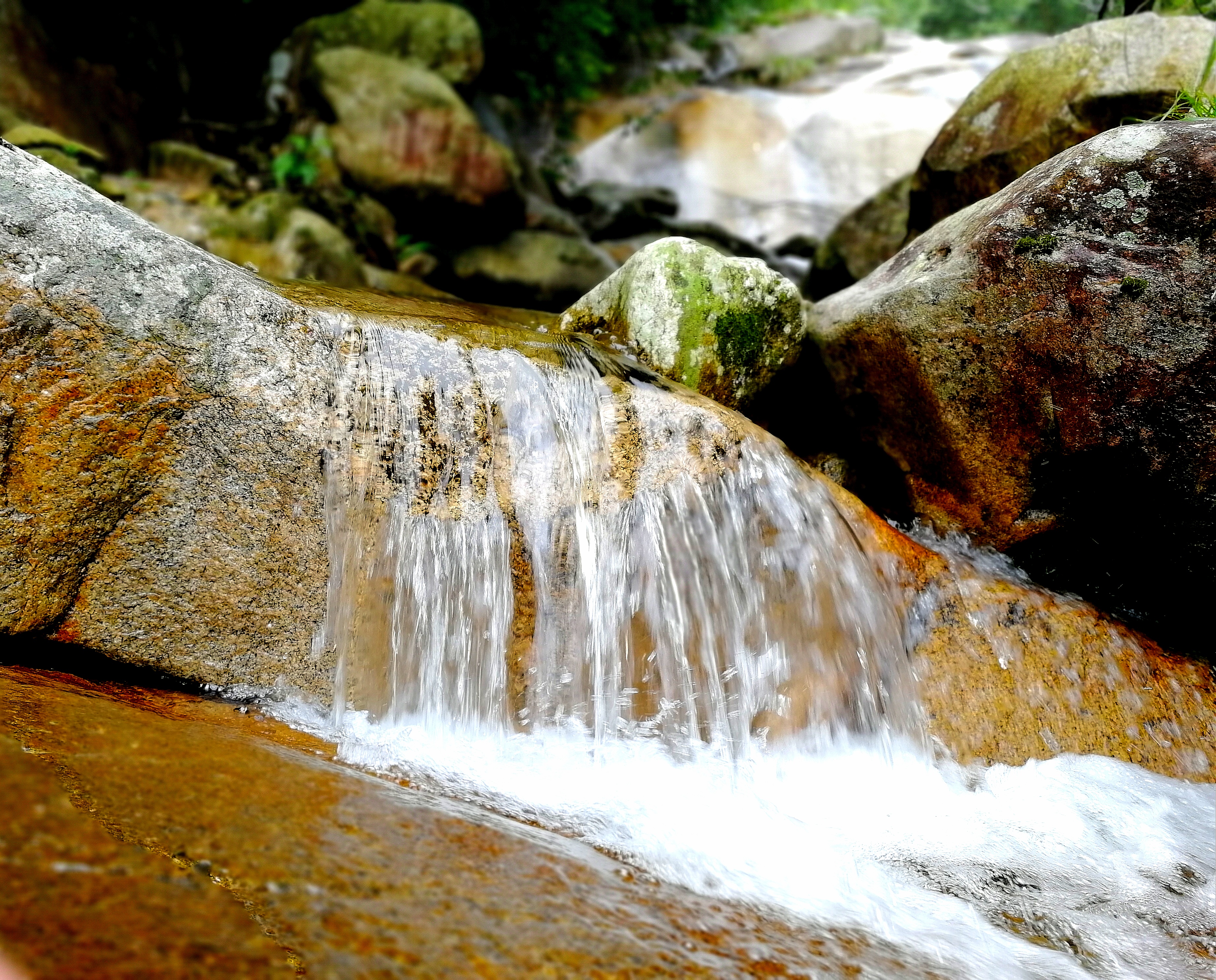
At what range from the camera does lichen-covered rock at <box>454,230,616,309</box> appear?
9.21 m

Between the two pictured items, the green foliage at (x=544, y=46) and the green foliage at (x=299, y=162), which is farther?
the green foliage at (x=544, y=46)

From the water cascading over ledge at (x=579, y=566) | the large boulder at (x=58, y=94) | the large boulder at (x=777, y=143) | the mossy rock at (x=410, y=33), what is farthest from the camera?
the large boulder at (x=777, y=143)

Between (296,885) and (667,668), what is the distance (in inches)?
75.8

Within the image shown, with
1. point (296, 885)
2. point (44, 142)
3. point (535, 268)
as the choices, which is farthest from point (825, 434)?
point (44, 142)

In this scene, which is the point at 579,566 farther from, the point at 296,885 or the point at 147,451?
the point at 296,885

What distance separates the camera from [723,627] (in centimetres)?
306

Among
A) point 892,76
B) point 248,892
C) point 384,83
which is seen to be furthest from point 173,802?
point 892,76

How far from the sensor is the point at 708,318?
162 inches

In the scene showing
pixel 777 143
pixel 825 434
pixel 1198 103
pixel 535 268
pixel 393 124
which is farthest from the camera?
pixel 777 143

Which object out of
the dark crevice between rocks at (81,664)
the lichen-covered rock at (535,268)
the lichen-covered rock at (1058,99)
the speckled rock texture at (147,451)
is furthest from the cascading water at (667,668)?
the lichen-covered rock at (535,268)

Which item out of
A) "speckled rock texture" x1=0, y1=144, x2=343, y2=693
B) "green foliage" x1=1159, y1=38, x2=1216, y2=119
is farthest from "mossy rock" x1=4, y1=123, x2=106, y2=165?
"green foliage" x1=1159, y1=38, x2=1216, y2=119

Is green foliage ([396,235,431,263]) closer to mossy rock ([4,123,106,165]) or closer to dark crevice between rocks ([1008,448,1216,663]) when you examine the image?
mossy rock ([4,123,106,165])

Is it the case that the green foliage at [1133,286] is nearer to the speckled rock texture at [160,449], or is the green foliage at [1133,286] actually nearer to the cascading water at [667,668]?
the cascading water at [667,668]

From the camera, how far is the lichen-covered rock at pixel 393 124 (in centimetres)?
873
